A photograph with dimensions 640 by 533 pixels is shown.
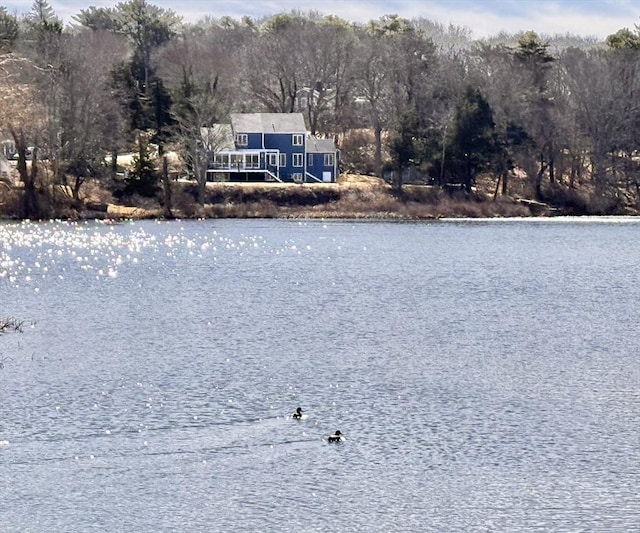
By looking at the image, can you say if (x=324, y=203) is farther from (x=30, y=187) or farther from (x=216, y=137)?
(x=30, y=187)

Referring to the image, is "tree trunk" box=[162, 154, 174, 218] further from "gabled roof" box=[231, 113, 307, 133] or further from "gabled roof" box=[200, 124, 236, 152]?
"gabled roof" box=[231, 113, 307, 133]

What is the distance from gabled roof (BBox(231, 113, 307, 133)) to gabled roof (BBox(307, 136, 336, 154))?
1500 millimetres

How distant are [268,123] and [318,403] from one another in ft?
305

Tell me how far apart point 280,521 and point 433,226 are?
253 ft

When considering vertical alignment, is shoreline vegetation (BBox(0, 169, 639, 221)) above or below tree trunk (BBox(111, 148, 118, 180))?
below

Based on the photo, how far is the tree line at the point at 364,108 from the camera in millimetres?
100250

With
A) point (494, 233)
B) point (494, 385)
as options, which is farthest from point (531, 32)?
point (494, 385)

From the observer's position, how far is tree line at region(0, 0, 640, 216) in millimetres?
100250

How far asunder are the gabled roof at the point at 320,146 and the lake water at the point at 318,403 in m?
59.5

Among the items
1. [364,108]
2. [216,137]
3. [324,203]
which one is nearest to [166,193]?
[216,137]

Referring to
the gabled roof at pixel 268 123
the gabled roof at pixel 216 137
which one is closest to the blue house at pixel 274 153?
the gabled roof at pixel 268 123

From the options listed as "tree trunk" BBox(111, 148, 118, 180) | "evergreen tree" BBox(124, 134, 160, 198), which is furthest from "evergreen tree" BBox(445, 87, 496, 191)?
"tree trunk" BBox(111, 148, 118, 180)

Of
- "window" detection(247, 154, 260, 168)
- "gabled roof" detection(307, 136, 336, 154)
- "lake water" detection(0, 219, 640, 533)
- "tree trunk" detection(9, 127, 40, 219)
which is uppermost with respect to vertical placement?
"gabled roof" detection(307, 136, 336, 154)

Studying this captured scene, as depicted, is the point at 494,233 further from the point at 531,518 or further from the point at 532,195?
the point at 531,518
